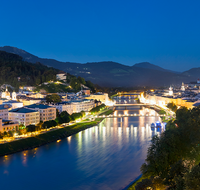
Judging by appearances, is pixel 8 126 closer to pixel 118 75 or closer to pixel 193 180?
pixel 193 180

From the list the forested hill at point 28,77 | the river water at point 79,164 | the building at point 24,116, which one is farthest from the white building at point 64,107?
the forested hill at point 28,77

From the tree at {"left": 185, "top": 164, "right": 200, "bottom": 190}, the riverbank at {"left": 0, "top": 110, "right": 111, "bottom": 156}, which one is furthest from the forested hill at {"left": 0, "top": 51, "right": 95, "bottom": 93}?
the tree at {"left": 185, "top": 164, "right": 200, "bottom": 190}

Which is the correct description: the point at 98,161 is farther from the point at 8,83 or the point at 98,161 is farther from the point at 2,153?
the point at 8,83

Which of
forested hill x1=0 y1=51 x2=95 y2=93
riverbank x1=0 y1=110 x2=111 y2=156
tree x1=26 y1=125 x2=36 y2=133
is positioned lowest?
riverbank x1=0 y1=110 x2=111 y2=156

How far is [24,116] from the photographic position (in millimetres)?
15625

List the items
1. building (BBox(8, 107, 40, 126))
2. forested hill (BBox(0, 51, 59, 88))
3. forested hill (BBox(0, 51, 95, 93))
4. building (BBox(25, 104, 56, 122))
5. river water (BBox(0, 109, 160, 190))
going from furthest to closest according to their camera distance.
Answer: forested hill (BBox(0, 51, 59, 88)) < forested hill (BBox(0, 51, 95, 93)) < building (BBox(25, 104, 56, 122)) < building (BBox(8, 107, 40, 126)) < river water (BBox(0, 109, 160, 190))

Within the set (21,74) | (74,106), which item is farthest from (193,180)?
(21,74)

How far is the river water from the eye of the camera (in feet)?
27.4

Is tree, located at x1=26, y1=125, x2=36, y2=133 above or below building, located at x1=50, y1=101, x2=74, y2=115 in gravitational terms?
below

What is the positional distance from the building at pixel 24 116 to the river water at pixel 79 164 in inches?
110

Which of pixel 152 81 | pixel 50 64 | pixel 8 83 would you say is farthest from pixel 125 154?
pixel 152 81

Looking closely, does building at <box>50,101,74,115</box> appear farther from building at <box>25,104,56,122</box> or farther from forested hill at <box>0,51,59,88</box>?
forested hill at <box>0,51,59,88</box>

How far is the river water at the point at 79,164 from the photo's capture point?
8.36 metres

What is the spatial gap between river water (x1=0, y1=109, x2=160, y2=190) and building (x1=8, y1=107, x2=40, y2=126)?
2801 millimetres
